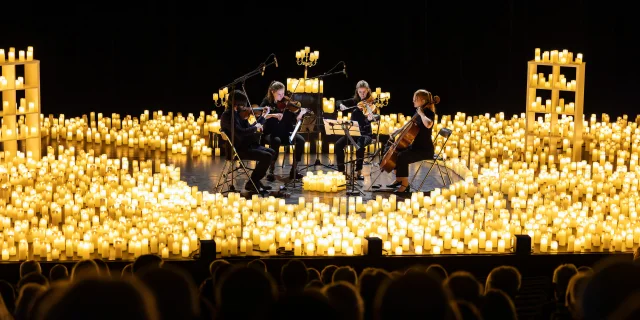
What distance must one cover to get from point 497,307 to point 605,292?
746 millimetres

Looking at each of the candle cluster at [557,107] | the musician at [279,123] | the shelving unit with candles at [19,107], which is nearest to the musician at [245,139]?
the musician at [279,123]

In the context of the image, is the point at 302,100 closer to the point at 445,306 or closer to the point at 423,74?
the point at 423,74

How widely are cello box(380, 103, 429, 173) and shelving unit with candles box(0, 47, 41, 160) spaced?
13.6ft

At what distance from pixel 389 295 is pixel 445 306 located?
0.12 metres

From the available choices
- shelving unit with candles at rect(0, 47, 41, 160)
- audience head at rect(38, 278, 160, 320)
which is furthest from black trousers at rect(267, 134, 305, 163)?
audience head at rect(38, 278, 160, 320)

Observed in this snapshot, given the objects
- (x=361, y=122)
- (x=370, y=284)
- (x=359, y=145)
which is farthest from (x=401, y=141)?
(x=370, y=284)

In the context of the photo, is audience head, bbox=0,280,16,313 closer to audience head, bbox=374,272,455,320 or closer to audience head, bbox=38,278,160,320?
audience head, bbox=38,278,160,320

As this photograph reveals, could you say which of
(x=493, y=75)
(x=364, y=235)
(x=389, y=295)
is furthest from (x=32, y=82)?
(x=389, y=295)

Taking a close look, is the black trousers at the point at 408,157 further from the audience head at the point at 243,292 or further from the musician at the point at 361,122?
the audience head at the point at 243,292

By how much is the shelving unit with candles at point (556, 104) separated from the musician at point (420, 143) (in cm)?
245

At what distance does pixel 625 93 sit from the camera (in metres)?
16.3

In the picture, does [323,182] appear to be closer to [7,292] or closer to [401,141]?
[401,141]

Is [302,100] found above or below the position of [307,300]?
above

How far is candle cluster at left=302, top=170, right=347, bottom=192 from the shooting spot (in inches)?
390
